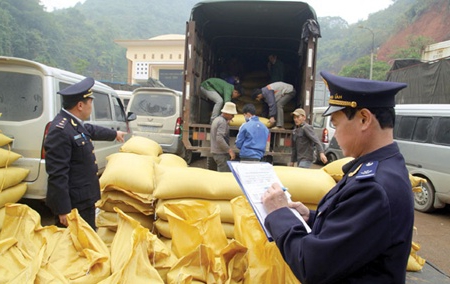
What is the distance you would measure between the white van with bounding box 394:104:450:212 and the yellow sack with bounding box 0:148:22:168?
550 centimetres

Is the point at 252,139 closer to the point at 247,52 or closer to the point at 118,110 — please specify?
the point at 118,110

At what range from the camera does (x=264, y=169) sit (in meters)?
1.37

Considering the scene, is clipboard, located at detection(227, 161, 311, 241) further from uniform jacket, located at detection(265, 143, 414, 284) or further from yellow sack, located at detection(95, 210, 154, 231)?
yellow sack, located at detection(95, 210, 154, 231)

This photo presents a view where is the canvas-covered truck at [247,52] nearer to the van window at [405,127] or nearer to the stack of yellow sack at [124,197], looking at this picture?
the van window at [405,127]

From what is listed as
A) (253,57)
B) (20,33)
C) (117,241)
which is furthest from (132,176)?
(20,33)

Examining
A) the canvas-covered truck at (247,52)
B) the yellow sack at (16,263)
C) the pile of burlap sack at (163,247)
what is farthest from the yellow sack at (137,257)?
the canvas-covered truck at (247,52)

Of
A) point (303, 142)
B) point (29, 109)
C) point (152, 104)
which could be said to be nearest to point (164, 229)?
point (29, 109)

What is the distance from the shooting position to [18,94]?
10.6ft

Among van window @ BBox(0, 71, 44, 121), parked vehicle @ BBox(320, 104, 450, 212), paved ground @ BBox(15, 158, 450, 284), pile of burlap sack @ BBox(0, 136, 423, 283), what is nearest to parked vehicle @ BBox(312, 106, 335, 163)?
parked vehicle @ BBox(320, 104, 450, 212)

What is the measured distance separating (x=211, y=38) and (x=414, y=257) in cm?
571

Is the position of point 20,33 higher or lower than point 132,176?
higher

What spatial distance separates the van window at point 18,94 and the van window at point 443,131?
18.0ft

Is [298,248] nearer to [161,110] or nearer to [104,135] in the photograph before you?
[104,135]

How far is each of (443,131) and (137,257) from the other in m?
5.23
